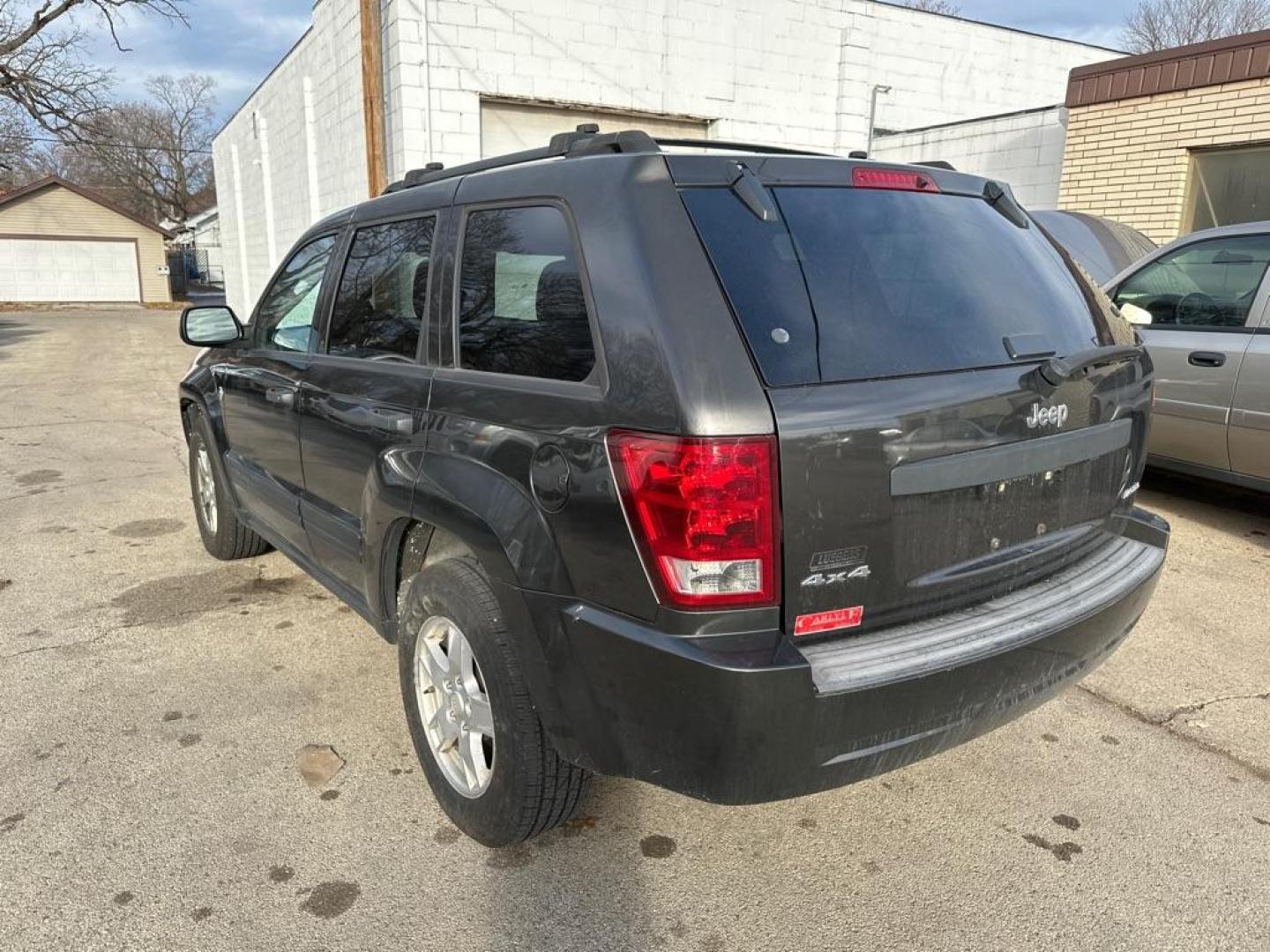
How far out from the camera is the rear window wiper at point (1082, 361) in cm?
236

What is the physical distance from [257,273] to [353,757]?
21.0 meters

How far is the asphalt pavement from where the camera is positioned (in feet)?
7.61

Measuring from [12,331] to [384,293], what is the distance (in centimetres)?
2578

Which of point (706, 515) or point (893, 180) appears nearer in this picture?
point (706, 515)

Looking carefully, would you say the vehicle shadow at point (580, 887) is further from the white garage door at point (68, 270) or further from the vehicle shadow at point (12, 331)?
the white garage door at point (68, 270)

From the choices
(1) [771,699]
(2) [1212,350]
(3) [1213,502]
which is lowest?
(3) [1213,502]

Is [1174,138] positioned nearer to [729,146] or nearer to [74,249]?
[729,146]

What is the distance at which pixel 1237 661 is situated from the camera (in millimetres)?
3859

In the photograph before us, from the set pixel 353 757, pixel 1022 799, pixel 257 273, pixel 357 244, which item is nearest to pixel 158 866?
pixel 353 757

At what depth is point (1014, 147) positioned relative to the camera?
11.5 m

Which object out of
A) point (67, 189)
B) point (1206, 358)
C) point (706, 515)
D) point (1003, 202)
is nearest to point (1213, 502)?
point (1206, 358)

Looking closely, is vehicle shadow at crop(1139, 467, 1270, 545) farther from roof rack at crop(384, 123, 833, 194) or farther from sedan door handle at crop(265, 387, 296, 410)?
sedan door handle at crop(265, 387, 296, 410)

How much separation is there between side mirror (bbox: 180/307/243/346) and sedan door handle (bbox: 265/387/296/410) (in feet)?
1.98

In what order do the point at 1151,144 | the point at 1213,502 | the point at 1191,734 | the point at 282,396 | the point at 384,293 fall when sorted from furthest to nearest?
1. the point at 1151,144
2. the point at 1213,502
3. the point at 282,396
4. the point at 1191,734
5. the point at 384,293
